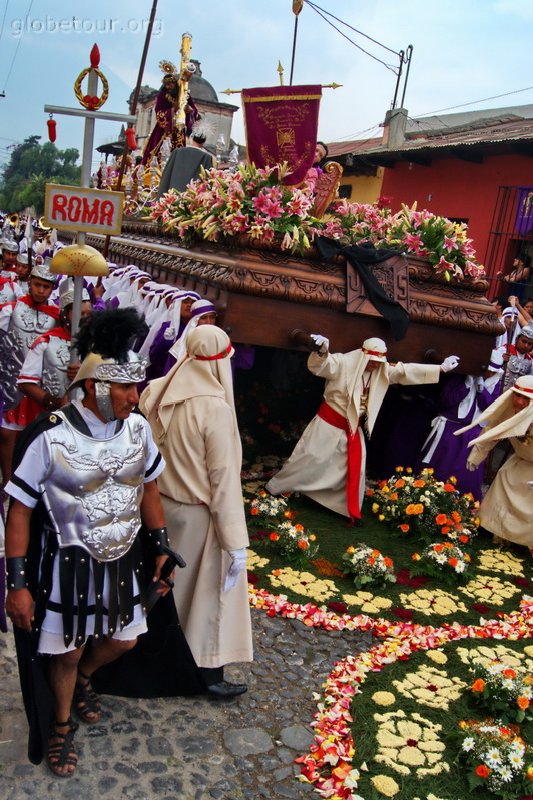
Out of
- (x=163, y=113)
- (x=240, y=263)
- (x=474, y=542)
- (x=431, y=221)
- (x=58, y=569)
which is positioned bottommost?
(x=474, y=542)

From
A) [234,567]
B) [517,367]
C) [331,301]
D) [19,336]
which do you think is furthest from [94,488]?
[517,367]

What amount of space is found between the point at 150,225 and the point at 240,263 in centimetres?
340

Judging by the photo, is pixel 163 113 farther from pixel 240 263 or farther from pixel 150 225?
pixel 240 263

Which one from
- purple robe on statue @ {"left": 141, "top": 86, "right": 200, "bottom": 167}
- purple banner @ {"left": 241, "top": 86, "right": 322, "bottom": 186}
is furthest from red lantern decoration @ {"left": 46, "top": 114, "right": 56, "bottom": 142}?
purple robe on statue @ {"left": 141, "top": 86, "right": 200, "bottom": 167}

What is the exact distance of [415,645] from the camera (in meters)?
4.32

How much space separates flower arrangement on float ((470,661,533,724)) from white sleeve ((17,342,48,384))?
3235 mm

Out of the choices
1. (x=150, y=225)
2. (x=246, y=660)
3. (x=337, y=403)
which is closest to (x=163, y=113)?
(x=150, y=225)

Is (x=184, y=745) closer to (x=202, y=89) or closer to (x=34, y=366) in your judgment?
(x=34, y=366)

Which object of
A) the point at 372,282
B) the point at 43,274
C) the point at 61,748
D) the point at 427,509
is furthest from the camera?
the point at 372,282

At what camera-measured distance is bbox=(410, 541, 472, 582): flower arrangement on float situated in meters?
5.27

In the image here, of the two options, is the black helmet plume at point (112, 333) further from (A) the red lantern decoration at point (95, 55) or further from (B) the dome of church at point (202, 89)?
(B) the dome of church at point (202, 89)

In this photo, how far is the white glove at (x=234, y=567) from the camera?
326cm

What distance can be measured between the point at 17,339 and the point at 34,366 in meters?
0.73

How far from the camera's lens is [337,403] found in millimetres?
6309
